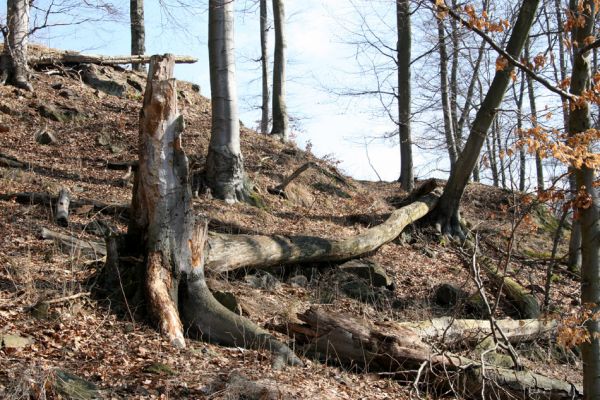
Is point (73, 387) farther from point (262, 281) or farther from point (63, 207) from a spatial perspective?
point (63, 207)

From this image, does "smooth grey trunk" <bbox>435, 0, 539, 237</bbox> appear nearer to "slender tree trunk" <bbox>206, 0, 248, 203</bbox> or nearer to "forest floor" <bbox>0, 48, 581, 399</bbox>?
"forest floor" <bbox>0, 48, 581, 399</bbox>

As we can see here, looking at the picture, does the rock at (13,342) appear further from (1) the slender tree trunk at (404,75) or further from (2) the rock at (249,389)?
(1) the slender tree trunk at (404,75)

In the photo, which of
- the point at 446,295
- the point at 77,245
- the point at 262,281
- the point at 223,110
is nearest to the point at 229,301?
the point at 262,281

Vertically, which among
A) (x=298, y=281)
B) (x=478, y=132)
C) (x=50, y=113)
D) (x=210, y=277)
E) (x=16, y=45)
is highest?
(x=16, y=45)

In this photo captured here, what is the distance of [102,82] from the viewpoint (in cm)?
1574

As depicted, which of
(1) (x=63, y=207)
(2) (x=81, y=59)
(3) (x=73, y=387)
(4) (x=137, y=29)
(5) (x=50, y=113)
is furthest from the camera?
(4) (x=137, y=29)

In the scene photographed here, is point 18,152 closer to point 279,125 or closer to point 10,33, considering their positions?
point 10,33

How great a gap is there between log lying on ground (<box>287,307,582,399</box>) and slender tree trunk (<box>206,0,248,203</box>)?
497cm

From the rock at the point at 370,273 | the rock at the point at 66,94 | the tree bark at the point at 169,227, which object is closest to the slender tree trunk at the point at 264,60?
the rock at the point at 66,94

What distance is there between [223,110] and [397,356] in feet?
19.6

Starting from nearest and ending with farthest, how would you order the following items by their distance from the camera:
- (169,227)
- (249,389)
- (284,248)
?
(249,389) → (169,227) → (284,248)

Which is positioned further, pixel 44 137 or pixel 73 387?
pixel 44 137

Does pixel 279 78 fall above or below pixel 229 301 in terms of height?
above

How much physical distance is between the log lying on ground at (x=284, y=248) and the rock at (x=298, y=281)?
9.3 inches
